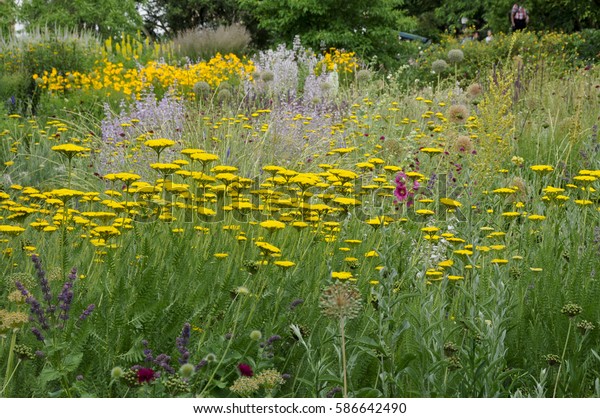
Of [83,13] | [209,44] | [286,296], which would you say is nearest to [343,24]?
[209,44]

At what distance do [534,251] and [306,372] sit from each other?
170 centimetres

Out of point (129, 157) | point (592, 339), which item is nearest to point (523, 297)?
point (592, 339)

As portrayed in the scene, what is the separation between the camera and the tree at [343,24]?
62.6ft

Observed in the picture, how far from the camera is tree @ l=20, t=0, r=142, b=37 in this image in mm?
26219

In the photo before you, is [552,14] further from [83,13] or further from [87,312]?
[87,312]

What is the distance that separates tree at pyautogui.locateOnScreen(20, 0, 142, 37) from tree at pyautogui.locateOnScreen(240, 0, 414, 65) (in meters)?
8.93

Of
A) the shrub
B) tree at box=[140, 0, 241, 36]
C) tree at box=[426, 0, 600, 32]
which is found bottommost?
the shrub

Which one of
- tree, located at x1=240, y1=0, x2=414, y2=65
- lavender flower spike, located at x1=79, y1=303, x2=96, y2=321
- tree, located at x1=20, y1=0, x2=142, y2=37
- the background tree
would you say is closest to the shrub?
tree, located at x1=240, y1=0, x2=414, y2=65

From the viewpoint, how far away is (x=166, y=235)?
11.7 ft

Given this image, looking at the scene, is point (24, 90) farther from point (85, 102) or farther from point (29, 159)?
point (29, 159)

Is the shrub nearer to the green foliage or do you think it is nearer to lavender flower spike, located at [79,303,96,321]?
the green foliage

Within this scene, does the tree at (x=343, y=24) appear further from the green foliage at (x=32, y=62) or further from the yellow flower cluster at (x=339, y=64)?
the green foliage at (x=32, y=62)

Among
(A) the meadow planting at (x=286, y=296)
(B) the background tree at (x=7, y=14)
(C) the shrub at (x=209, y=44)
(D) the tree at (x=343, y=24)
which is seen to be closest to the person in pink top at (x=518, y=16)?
(D) the tree at (x=343, y=24)

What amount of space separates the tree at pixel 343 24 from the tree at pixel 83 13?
8931 mm
